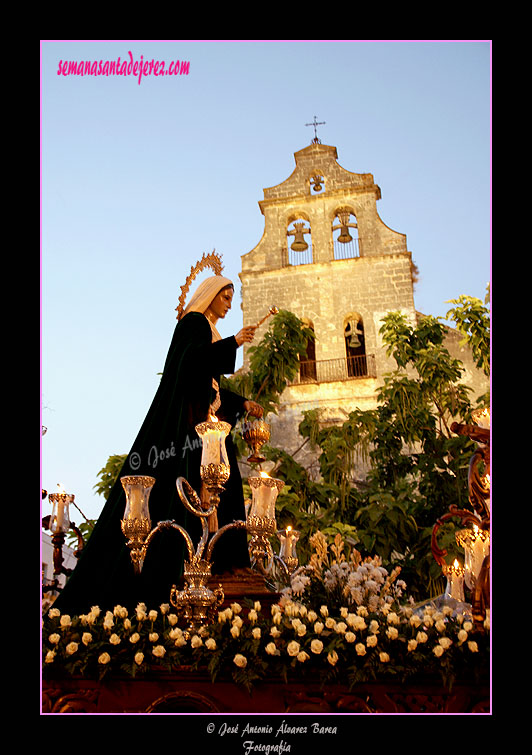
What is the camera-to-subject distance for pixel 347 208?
19297 millimetres

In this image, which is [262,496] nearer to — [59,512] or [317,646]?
[317,646]

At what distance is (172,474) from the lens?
5.15 metres

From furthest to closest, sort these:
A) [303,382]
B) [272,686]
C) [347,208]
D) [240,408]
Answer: [347,208]
[303,382]
[240,408]
[272,686]

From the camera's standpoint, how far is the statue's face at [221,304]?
579 centimetres

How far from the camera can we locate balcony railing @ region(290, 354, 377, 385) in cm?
1755

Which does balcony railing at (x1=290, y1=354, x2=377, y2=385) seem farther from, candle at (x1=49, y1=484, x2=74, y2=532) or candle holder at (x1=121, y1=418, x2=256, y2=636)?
candle holder at (x1=121, y1=418, x2=256, y2=636)

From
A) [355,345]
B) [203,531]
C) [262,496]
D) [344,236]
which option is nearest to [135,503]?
[203,531]

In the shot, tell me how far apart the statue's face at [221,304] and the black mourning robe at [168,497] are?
0.67 feet

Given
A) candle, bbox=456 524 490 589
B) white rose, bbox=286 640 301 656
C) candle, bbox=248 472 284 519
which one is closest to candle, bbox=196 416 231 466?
candle, bbox=248 472 284 519

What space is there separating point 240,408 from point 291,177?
14825mm

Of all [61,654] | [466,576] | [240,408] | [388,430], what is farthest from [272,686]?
[388,430]

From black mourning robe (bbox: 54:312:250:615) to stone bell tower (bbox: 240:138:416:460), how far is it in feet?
37.9
